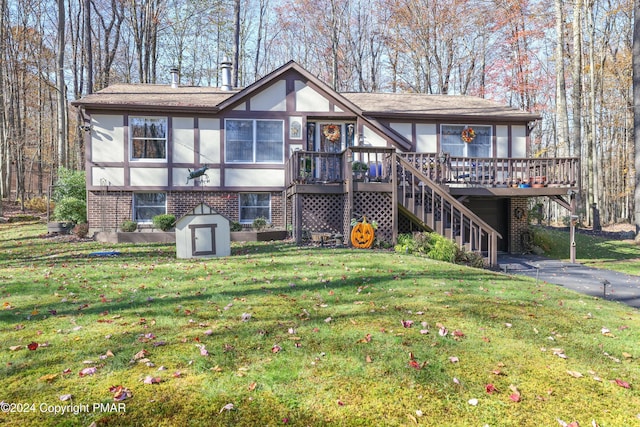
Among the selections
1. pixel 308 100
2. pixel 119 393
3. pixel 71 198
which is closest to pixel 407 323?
pixel 119 393

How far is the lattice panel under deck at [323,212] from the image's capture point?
39.0ft

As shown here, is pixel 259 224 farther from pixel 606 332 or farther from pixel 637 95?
pixel 637 95

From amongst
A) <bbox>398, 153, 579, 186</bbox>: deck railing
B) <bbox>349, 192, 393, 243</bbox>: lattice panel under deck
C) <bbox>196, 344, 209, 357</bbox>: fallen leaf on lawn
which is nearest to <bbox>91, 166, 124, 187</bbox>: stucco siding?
<bbox>349, 192, 393, 243</bbox>: lattice panel under deck

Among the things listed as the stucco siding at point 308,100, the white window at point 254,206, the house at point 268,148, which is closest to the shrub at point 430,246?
the house at point 268,148

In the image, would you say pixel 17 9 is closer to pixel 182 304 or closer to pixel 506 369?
pixel 182 304

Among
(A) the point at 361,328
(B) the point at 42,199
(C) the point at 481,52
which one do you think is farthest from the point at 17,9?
(A) the point at 361,328

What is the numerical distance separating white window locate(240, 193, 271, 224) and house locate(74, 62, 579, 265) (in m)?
0.04

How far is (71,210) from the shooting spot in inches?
583

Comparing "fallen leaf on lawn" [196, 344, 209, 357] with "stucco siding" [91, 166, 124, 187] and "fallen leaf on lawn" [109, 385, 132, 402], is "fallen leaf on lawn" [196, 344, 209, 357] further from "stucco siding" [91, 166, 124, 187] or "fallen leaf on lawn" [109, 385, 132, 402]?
"stucco siding" [91, 166, 124, 187]

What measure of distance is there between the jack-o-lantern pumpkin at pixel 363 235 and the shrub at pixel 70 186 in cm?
1112

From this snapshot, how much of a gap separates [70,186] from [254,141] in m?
7.29

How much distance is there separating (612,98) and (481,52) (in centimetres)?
986

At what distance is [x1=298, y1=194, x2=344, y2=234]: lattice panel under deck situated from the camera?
11891mm

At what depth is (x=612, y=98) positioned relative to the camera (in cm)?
2856
